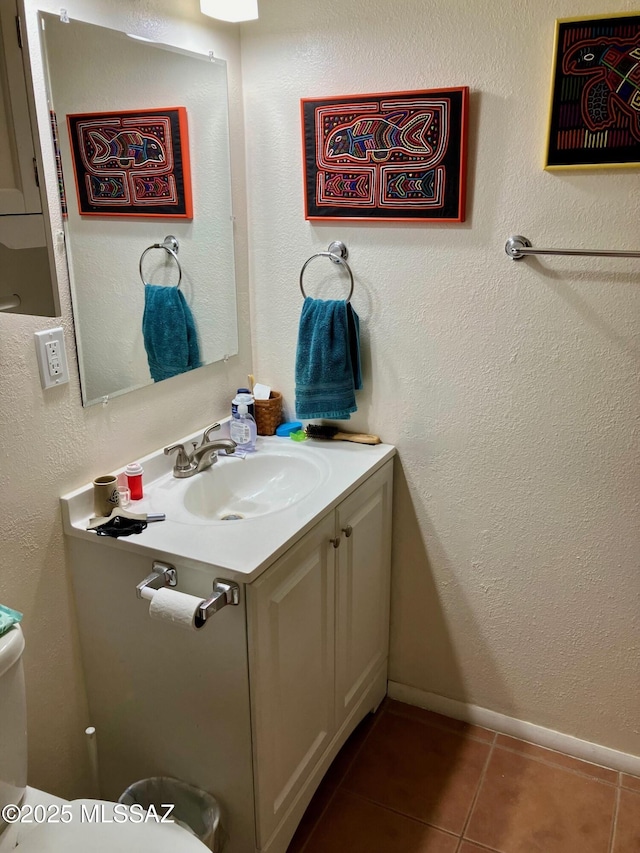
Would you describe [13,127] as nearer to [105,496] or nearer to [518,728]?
[105,496]

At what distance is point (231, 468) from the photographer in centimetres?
198

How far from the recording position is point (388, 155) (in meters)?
1.82

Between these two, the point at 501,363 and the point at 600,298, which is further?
the point at 501,363

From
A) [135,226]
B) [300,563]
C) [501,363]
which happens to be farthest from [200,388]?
[501,363]

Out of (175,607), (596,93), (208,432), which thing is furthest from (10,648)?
(596,93)

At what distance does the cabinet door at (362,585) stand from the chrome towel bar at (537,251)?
2.15 feet

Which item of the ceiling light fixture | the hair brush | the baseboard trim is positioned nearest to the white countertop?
the hair brush

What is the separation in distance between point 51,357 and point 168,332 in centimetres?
40

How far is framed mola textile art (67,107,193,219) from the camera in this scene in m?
1.55

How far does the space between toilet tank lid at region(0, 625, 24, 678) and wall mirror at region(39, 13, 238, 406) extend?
0.55 metres

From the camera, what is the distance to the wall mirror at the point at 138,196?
152 cm

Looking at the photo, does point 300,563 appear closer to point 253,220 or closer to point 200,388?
point 200,388

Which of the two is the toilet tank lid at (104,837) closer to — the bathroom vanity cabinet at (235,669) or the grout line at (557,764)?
the bathroom vanity cabinet at (235,669)

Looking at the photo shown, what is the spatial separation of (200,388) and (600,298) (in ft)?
3.46
